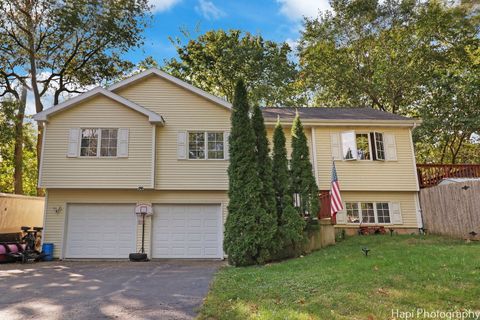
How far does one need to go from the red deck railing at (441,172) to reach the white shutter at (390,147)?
1.26 meters

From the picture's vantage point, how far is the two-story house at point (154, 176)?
12.1 meters

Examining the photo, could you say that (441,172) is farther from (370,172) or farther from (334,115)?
(334,115)

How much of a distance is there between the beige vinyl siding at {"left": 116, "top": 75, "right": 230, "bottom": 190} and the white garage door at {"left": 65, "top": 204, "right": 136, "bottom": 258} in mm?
1898

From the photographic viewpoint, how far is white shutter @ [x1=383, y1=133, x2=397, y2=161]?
1401 cm

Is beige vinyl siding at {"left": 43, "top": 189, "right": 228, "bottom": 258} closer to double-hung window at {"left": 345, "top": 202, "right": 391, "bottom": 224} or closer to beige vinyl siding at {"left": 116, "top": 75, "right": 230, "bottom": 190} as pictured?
beige vinyl siding at {"left": 116, "top": 75, "right": 230, "bottom": 190}

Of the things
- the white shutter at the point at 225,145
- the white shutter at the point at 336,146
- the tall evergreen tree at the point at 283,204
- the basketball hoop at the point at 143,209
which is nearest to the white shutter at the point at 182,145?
the white shutter at the point at 225,145

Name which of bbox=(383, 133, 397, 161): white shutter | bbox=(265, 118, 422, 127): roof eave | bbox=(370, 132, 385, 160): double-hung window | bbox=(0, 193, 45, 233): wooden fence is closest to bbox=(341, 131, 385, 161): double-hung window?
bbox=(370, 132, 385, 160): double-hung window

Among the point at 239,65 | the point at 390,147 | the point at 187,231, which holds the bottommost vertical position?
the point at 187,231

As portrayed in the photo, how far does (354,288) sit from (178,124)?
9796 mm

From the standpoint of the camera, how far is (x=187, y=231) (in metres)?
12.4

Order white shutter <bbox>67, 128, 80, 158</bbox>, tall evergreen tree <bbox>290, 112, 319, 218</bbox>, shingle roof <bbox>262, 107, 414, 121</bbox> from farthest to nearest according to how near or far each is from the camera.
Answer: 1. shingle roof <bbox>262, 107, 414, 121</bbox>
2. white shutter <bbox>67, 128, 80, 158</bbox>
3. tall evergreen tree <bbox>290, 112, 319, 218</bbox>

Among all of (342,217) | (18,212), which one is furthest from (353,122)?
(18,212)

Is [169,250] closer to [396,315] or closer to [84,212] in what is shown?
[84,212]

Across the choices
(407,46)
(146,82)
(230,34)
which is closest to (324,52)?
(407,46)
